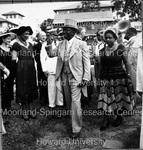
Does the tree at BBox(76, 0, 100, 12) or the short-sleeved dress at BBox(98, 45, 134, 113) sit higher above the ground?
the tree at BBox(76, 0, 100, 12)

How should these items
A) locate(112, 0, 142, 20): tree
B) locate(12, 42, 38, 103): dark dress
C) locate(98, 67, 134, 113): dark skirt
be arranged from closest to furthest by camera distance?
locate(112, 0, 142, 20): tree < locate(98, 67, 134, 113): dark skirt < locate(12, 42, 38, 103): dark dress

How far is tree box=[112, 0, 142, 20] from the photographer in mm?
4859

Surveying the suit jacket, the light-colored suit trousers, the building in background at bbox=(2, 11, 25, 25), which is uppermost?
the building in background at bbox=(2, 11, 25, 25)

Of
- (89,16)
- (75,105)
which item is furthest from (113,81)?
(89,16)

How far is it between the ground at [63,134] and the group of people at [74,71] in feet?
0.47

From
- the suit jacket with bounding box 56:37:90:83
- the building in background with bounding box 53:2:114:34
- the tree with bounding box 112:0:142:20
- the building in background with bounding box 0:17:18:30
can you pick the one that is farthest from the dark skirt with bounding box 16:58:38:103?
the tree with bounding box 112:0:142:20

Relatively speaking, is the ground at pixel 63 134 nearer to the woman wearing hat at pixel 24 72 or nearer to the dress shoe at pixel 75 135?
the dress shoe at pixel 75 135

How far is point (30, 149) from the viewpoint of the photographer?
469 centimetres

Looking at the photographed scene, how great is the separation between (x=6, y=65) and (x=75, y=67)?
1330 millimetres

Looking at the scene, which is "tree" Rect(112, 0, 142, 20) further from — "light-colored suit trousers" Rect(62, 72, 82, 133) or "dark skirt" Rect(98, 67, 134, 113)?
"light-colored suit trousers" Rect(62, 72, 82, 133)

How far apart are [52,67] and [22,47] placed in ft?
2.42

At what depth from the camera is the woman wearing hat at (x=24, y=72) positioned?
543cm

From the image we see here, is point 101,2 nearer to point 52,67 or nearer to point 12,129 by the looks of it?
point 52,67

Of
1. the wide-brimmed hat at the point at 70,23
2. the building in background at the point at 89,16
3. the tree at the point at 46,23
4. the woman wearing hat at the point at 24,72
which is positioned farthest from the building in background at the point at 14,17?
the wide-brimmed hat at the point at 70,23
